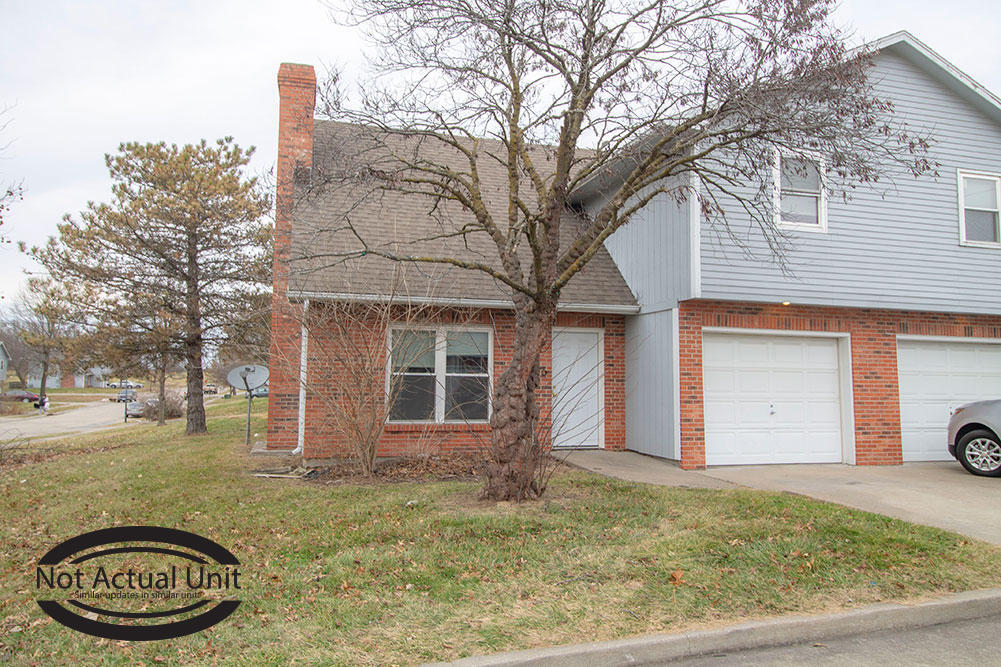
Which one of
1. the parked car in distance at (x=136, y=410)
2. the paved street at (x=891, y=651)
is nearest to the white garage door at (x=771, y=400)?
the paved street at (x=891, y=651)

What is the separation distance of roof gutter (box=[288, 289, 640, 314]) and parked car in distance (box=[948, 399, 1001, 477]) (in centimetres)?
518

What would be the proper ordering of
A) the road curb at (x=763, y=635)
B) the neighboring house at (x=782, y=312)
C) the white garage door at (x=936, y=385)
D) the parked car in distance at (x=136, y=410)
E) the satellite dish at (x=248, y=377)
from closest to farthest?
the road curb at (x=763, y=635), the neighboring house at (x=782, y=312), the white garage door at (x=936, y=385), the satellite dish at (x=248, y=377), the parked car in distance at (x=136, y=410)

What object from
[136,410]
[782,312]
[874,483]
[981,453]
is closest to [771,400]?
[782,312]

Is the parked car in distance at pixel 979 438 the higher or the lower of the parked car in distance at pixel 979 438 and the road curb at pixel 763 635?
the higher

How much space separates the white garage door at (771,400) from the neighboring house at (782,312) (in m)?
0.03

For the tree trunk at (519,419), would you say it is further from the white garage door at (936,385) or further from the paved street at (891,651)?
the white garage door at (936,385)

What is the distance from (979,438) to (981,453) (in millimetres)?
219

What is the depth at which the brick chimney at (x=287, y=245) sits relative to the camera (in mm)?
9875

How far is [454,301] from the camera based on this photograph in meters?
10.6

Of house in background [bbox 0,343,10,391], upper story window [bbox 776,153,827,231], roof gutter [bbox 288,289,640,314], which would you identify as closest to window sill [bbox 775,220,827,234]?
upper story window [bbox 776,153,827,231]

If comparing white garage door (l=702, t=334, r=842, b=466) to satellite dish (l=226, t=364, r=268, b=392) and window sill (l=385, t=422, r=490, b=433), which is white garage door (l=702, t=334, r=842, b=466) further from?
satellite dish (l=226, t=364, r=268, b=392)

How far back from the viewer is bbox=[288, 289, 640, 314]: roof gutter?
962cm

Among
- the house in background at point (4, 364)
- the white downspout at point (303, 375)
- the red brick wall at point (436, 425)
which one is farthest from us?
the house in background at point (4, 364)
